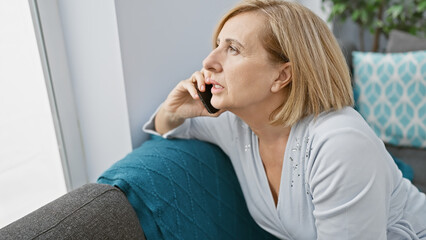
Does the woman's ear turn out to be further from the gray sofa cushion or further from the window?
the window

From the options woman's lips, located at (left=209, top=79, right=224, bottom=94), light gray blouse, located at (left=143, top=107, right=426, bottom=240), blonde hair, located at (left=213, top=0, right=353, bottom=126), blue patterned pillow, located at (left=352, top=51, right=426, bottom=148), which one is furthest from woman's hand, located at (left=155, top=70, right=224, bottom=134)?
blue patterned pillow, located at (left=352, top=51, right=426, bottom=148)

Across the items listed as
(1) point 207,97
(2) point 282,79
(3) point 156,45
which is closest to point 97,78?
(3) point 156,45

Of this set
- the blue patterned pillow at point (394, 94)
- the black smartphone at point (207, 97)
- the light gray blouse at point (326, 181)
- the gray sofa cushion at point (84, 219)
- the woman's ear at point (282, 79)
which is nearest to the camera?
the gray sofa cushion at point (84, 219)

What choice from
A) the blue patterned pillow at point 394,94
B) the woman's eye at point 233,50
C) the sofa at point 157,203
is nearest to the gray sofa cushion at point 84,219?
the sofa at point 157,203

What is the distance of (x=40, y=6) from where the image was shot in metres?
1.10

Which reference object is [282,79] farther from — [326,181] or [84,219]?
[84,219]

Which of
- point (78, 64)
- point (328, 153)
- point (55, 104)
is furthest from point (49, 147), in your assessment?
point (328, 153)

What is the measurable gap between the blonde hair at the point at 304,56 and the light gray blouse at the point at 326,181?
0.05 m

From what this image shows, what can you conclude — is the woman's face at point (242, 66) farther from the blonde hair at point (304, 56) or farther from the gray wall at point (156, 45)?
the gray wall at point (156, 45)

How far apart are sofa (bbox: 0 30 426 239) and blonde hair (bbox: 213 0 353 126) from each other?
1.02ft

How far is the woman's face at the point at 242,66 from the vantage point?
0.95 meters

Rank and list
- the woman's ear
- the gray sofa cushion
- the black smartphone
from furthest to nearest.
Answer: the black smartphone
the woman's ear
the gray sofa cushion

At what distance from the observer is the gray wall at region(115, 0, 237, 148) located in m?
1.17

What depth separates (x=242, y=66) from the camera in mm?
957
